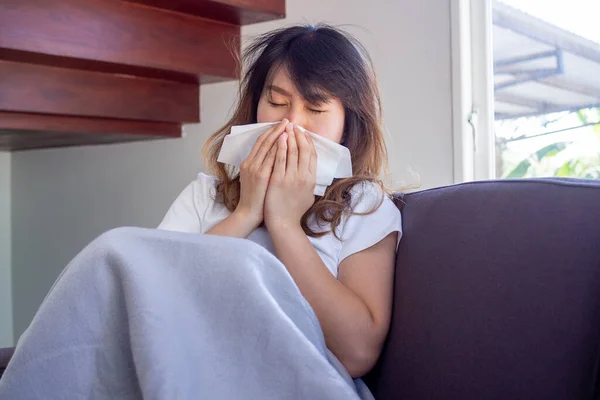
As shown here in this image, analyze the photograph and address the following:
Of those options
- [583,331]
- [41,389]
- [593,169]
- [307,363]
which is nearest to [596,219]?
[583,331]

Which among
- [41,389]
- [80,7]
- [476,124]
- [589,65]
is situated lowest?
[41,389]

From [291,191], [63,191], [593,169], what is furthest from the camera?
[63,191]

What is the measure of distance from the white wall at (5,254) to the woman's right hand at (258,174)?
95.5 inches

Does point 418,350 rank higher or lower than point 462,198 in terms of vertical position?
lower

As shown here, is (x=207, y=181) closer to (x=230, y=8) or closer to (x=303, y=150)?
(x=303, y=150)

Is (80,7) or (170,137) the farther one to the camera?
(170,137)

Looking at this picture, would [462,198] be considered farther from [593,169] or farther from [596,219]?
[593,169]

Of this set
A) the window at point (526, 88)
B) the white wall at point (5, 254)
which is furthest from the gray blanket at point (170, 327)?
the white wall at point (5, 254)

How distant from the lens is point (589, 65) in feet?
5.93

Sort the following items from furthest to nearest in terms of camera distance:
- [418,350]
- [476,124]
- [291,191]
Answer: [476,124], [291,191], [418,350]

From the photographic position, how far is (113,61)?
2139 millimetres

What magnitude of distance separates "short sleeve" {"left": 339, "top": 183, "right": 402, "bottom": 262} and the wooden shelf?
1.14m

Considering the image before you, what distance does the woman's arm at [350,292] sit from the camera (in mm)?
1062

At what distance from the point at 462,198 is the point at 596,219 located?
8.4 inches
